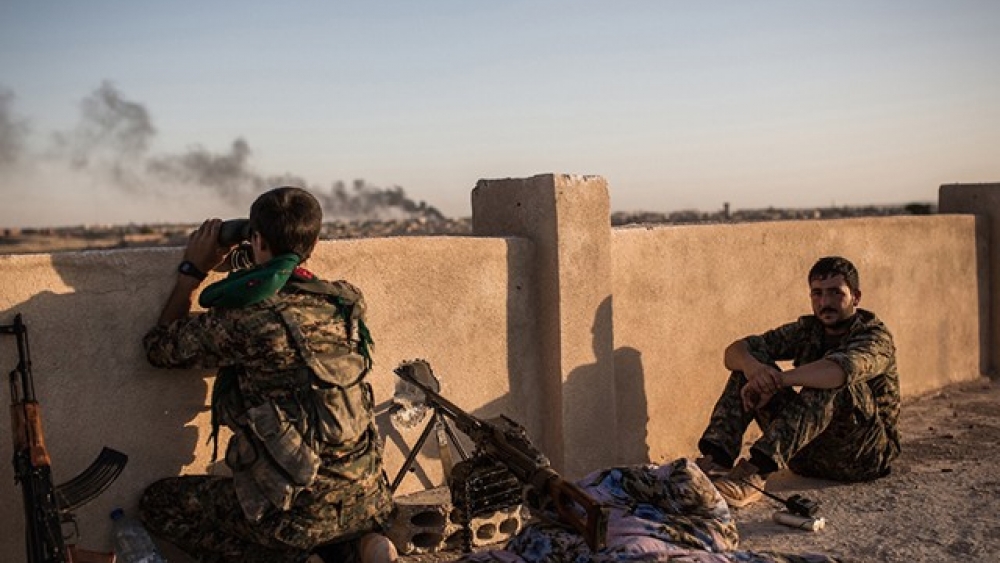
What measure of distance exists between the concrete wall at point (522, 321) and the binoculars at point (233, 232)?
28cm

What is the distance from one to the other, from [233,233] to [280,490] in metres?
0.90

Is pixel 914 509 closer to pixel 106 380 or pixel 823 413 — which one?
pixel 823 413

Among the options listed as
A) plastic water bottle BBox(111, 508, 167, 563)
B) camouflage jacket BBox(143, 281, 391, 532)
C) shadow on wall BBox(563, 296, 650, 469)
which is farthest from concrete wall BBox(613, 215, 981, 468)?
→ plastic water bottle BBox(111, 508, 167, 563)

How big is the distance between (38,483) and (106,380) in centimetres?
64

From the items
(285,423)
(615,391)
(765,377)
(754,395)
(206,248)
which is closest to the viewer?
(285,423)

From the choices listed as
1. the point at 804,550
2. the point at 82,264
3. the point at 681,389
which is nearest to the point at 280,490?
the point at 82,264

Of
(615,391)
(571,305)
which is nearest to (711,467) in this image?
(615,391)

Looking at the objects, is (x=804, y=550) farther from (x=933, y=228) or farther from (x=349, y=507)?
(x=933, y=228)

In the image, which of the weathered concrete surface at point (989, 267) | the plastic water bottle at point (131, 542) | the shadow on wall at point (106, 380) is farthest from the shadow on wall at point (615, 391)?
the weathered concrete surface at point (989, 267)

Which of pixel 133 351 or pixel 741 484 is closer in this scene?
pixel 133 351

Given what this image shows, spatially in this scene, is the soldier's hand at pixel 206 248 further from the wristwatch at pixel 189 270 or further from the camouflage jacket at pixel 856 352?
the camouflage jacket at pixel 856 352

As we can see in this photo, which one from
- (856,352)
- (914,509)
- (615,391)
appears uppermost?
(856,352)

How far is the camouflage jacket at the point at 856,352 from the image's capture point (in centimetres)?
476

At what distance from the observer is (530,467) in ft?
10.9
